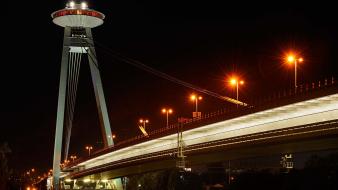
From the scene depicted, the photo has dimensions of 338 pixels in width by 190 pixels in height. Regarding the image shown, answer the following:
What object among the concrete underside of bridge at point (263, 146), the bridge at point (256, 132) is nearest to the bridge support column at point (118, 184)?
the bridge at point (256, 132)

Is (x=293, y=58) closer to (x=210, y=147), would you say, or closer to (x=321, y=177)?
(x=210, y=147)

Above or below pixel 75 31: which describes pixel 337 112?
below

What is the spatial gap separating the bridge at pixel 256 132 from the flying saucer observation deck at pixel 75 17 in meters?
18.5

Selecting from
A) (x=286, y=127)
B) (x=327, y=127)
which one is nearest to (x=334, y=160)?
(x=286, y=127)

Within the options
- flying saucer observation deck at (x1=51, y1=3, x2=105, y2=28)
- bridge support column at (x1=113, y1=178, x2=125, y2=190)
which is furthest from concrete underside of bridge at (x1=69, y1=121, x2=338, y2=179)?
flying saucer observation deck at (x1=51, y1=3, x2=105, y2=28)

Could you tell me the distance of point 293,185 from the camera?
168 ft

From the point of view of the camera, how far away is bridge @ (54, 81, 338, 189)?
115 feet

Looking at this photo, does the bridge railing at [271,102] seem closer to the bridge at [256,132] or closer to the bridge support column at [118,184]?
the bridge at [256,132]

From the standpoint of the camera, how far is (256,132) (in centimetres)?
4316

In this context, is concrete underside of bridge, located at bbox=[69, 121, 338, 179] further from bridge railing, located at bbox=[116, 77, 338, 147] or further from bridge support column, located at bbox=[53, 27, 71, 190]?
bridge support column, located at bbox=[53, 27, 71, 190]

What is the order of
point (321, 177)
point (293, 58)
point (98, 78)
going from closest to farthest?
point (293, 58)
point (321, 177)
point (98, 78)

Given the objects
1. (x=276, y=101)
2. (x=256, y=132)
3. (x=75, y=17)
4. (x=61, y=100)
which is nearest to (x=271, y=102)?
(x=276, y=101)

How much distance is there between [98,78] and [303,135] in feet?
124

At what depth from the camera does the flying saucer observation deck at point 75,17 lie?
250 feet
